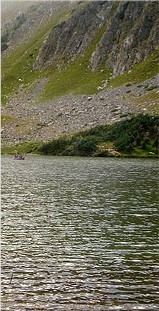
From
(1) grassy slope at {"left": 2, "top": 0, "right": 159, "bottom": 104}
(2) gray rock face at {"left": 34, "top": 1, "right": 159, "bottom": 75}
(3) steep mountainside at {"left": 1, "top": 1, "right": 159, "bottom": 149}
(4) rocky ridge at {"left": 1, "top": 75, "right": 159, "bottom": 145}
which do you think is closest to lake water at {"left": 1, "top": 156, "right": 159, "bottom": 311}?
(4) rocky ridge at {"left": 1, "top": 75, "right": 159, "bottom": 145}

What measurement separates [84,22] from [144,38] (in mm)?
40705

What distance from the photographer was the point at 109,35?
166 meters

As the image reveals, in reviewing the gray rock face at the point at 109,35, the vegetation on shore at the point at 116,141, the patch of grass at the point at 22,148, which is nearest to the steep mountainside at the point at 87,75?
the gray rock face at the point at 109,35

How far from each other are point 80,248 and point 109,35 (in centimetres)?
15108

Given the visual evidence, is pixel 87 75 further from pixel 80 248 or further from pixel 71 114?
pixel 80 248

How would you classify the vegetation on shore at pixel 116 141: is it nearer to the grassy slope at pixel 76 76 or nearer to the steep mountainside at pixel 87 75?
the steep mountainside at pixel 87 75

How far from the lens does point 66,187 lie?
161 feet

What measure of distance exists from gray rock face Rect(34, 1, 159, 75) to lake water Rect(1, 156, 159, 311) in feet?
369

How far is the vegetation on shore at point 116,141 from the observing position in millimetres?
99875

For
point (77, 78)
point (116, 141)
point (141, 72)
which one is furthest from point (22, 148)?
point (77, 78)

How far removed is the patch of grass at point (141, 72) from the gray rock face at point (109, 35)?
3.99 meters

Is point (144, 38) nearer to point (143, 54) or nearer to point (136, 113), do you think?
point (143, 54)

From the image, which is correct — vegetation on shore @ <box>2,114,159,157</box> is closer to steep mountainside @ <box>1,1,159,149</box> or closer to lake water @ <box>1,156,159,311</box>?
steep mountainside @ <box>1,1,159,149</box>

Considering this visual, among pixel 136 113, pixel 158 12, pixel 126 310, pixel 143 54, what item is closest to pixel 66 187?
pixel 126 310
